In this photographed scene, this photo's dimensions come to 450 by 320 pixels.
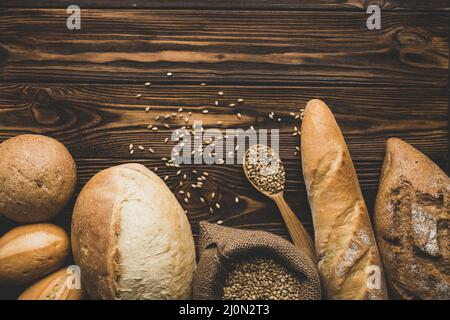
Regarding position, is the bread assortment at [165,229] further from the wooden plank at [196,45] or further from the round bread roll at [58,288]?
the wooden plank at [196,45]

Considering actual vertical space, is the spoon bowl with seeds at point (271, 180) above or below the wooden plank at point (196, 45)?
below

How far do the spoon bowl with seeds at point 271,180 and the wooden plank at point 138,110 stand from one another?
8 cm

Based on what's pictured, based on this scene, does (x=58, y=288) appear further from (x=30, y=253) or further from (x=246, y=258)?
(x=246, y=258)

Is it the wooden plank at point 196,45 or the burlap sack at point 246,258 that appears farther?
the wooden plank at point 196,45

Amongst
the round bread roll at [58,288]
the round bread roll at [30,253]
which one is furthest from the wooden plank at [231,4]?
the round bread roll at [58,288]

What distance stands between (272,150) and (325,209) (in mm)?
292

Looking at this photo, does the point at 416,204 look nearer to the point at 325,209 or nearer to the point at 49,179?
the point at 325,209

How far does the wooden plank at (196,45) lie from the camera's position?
1568 millimetres

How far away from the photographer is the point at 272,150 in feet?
5.14

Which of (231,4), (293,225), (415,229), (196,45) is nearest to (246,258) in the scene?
(293,225)

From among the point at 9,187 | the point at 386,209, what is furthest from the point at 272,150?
the point at 9,187

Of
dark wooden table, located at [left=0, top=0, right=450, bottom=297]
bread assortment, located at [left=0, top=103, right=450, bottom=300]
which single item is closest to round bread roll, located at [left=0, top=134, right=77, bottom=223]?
bread assortment, located at [left=0, top=103, right=450, bottom=300]

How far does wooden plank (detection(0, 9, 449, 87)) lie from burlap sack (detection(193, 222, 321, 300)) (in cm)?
60
